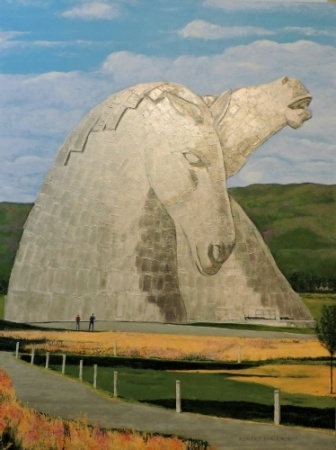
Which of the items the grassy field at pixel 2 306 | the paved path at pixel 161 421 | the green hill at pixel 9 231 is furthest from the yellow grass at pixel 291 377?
the green hill at pixel 9 231

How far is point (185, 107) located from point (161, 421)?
6.21 ft

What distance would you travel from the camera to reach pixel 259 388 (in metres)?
4.29

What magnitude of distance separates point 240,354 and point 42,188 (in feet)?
5.23

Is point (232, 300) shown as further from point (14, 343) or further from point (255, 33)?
point (255, 33)

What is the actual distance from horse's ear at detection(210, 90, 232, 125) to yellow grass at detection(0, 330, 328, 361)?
1396 mm

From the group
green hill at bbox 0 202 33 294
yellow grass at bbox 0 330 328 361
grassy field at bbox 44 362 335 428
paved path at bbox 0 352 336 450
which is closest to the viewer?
paved path at bbox 0 352 336 450

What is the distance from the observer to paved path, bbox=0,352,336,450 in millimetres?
4055

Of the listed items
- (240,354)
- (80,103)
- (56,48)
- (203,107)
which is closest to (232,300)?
(240,354)

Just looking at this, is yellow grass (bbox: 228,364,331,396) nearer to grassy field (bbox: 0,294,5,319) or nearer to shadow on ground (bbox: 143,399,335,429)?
shadow on ground (bbox: 143,399,335,429)

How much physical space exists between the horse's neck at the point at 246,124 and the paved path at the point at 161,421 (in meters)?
1.60

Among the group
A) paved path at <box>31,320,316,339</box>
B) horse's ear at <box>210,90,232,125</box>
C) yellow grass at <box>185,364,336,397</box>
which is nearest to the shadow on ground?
yellow grass at <box>185,364,336,397</box>

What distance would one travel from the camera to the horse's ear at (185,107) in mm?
4629

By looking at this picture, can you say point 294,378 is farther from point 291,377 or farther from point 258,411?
point 258,411

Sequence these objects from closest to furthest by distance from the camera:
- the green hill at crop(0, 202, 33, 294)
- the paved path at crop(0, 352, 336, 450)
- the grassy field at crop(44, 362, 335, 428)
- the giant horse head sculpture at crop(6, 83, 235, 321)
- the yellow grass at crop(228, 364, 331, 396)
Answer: the paved path at crop(0, 352, 336, 450) < the grassy field at crop(44, 362, 335, 428) < the yellow grass at crop(228, 364, 331, 396) < the giant horse head sculpture at crop(6, 83, 235, 321) < the green hill at crop(0, 202, 33, 294)
